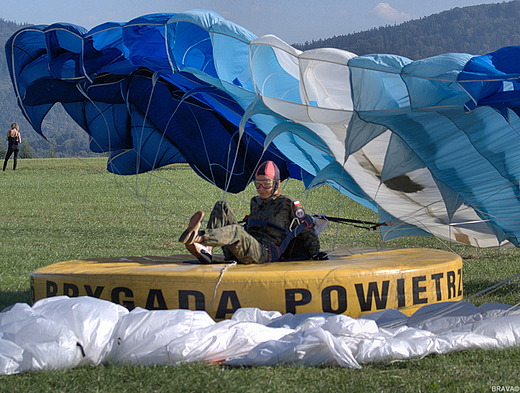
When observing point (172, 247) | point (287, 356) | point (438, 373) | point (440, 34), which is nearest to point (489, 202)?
point (438, 373)

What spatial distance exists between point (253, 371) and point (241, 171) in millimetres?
4016

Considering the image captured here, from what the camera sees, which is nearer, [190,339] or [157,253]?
[190,339]

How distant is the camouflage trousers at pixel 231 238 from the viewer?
409 centimetres

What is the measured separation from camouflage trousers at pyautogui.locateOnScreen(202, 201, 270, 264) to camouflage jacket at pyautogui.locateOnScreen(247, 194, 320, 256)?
207 mm

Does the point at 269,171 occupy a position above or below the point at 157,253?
above

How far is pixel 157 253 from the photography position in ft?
26.0

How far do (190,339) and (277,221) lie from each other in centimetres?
188

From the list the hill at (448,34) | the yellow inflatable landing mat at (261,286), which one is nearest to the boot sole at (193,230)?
the yellow inflatable landing mat at (261,286)

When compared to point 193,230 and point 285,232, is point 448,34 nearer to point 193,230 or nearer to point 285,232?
point 285,232

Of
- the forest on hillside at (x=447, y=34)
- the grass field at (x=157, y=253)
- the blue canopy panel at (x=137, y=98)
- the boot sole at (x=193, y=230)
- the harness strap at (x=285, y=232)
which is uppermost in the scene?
the forest on hillside at (x=447, y=34)

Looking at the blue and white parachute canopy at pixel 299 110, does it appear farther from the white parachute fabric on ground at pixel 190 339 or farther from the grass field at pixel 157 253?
the white parachute fabric on ground at pixel 190 339

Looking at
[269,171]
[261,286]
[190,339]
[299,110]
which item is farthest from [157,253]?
[190,339]

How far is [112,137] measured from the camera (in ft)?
21.0

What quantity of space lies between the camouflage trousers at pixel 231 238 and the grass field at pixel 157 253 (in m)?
1.28
